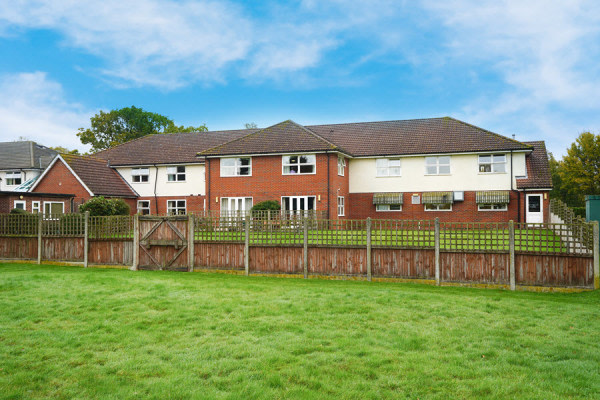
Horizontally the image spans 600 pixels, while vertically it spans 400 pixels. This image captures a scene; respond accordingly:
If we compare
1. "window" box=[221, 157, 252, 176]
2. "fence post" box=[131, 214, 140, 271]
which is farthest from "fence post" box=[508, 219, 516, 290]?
"window" box=[221, 157, 252, 176]

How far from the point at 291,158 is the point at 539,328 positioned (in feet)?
74.0

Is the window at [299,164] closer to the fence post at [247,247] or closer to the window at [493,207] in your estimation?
the window at [493,207]

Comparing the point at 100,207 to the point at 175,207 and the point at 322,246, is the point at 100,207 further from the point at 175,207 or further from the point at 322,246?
the point at 322,246

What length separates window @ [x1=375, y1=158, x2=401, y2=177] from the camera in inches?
1210

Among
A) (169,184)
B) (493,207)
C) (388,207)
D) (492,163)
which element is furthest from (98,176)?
(493,207)

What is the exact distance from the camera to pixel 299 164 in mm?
28609

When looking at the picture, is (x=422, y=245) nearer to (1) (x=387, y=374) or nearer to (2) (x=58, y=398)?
(1) (x=387, y=374)

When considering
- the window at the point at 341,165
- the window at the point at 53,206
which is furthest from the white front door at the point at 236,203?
the window at the point at 53,206

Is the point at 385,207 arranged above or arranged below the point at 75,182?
below

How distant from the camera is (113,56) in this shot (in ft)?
79.9

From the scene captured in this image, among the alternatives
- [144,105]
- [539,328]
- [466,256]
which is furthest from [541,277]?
[144,105]

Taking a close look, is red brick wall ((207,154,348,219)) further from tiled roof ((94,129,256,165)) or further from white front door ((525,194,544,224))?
white front door ((525,194,544,224))

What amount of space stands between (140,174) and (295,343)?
32.3 meters

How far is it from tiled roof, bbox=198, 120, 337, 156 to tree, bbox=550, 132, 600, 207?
34549 mm
